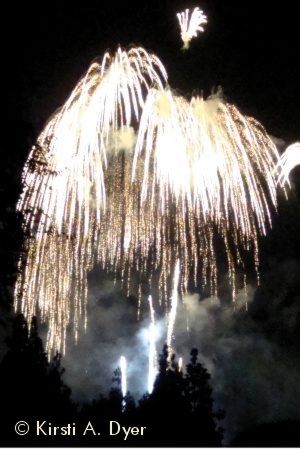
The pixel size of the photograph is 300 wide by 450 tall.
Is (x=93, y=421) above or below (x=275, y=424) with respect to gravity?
above

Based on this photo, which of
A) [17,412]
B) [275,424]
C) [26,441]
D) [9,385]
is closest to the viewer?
[26,441]

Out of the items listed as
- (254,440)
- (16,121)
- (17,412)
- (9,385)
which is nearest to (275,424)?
(254,440)

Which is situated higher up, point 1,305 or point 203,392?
point 203,392

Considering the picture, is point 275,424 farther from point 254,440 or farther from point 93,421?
point 93,421

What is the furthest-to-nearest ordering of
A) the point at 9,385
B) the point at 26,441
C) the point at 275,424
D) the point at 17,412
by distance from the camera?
1. the point at 9,385
2. the point at 17,412
3. the point at 275,424
4. the point at 26,441

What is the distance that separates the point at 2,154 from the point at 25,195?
3.39 feet

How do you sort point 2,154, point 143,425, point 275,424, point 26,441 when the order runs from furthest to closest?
point 143,425 < point 275,424 < point 26,441 < point 2,154

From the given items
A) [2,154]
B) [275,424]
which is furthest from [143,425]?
[2,154]

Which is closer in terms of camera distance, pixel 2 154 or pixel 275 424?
pixel 2 154

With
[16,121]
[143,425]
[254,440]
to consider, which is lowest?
[254,440]

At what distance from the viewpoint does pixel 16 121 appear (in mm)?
11172

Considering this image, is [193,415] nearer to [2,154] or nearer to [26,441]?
[26,441]

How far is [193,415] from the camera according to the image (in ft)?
75.3

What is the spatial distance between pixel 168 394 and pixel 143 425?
1781mm
